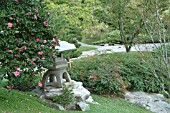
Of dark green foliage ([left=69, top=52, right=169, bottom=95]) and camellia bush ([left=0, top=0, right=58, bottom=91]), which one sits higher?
camellia bush ([left=0, top=0, right=58, bottom=91])

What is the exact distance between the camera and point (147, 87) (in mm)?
7379

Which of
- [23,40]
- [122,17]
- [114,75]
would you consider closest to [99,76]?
[114,75]

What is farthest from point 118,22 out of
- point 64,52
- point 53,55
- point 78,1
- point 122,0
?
point 53,55

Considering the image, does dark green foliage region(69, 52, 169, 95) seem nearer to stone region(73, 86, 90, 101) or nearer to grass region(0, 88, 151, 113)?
grass region(0, 88, 151, 113)

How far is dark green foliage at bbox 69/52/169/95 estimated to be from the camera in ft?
22.1

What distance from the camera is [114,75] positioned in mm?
6875

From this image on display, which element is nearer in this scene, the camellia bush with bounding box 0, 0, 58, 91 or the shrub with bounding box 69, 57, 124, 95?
the camellia bush with bounding box 0, 0, 58, 91

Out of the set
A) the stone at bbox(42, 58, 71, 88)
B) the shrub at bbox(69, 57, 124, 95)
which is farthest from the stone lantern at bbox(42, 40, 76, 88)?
the shrub at bbox(69, 57, 124, 95)

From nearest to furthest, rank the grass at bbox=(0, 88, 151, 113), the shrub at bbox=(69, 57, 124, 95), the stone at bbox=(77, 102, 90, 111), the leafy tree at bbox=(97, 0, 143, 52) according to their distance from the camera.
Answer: the grass at bbox=(0, 88, 151, 113) → the stone at bbox=(77, 102, 90, 111) → the shrub at bbox=(69, 57, 124, 95) → the leafy tree at bbox=(97, 0, 143, 52)

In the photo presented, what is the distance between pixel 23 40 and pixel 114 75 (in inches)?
137

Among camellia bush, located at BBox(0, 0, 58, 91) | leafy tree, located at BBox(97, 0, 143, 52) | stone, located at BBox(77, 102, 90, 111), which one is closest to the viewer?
camellia bush, located at BBox(0, 0, 58, 91)

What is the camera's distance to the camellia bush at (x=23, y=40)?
3732mm

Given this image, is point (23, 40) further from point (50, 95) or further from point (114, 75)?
point (114, 75)

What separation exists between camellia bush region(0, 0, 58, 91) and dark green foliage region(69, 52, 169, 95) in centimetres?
277
